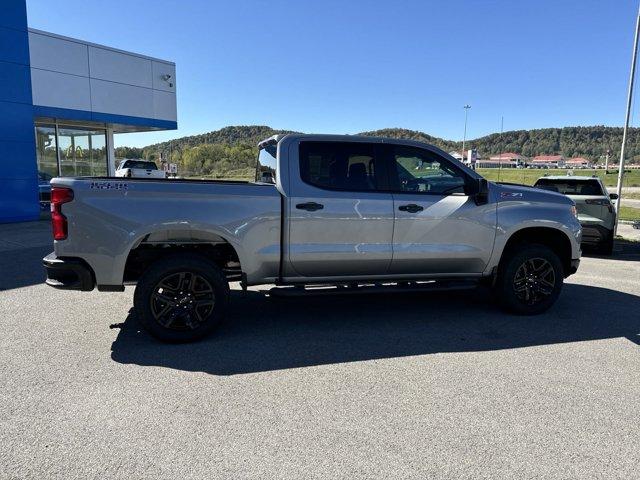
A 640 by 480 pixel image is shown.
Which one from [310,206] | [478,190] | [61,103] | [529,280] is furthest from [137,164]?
[529,280]

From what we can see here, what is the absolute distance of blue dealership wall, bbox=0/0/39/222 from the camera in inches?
528

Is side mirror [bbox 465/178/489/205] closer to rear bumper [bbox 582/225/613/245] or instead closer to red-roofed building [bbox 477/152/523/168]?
rear bumper [bbox 582/225/613/245]

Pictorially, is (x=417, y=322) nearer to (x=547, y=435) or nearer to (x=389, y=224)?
(x=389, y=224)

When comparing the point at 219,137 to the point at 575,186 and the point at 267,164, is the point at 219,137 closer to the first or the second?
the point at 575,186

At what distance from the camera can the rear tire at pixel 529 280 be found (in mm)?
5496

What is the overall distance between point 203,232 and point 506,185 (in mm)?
3504

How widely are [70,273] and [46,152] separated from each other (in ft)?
53.7

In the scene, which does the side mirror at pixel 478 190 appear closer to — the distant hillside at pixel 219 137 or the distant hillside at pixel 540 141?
the distant hillside at pixel 219 137

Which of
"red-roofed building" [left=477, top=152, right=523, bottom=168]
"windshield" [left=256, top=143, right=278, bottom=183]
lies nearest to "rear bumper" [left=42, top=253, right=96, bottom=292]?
"windshield" [left=256, top=143, right=278, bottom=183]

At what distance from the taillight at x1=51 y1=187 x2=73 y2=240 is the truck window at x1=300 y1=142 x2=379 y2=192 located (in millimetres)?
2165

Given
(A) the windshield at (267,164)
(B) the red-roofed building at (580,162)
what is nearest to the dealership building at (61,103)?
(A) the windshield at (267,164)

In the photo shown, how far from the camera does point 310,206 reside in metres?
4.76

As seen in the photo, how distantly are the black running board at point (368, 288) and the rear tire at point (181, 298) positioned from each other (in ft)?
1.83

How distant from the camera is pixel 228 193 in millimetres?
4516
